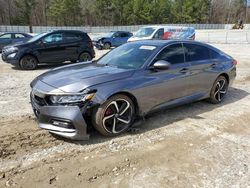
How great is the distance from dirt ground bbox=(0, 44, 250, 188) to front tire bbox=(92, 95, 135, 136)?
0.58 feet

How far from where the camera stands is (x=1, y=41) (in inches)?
722

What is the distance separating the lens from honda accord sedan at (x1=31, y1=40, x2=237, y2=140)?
4.34 meters

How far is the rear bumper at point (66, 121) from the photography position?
4.22m

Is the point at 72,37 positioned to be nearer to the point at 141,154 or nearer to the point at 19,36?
the point at 19,36

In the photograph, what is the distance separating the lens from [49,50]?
12.4 meters

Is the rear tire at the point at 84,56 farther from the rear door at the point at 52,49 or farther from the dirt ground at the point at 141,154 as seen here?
the dirt ground at the point at 141,154

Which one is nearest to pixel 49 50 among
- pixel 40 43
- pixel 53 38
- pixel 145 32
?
pixel 40 43

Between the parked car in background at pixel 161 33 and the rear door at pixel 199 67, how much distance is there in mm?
13475

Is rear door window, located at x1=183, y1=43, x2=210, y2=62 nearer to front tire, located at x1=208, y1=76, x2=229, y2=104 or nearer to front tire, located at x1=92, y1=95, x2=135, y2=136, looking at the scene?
front tire, located at x1=208, y1=76, x2=229, y2=104

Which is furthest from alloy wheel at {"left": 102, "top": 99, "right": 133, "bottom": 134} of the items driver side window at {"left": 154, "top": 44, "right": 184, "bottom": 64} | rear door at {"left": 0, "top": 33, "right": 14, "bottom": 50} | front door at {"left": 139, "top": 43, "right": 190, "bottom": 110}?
rear door at {"left": 0, "top": 33, "right": 14, "bottom": 50}

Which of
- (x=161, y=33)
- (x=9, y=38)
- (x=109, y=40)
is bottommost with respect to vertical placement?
(x=109, y=40)

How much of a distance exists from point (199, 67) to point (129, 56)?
1589 mm

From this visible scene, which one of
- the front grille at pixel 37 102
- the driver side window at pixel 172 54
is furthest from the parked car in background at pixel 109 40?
the front grille at pixel 37 102

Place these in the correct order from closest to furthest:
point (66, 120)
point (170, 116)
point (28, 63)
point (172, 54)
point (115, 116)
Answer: point (66, 120) → point (115, 116) → point (172, 54) → point (170, 116) → point (28, 63)
